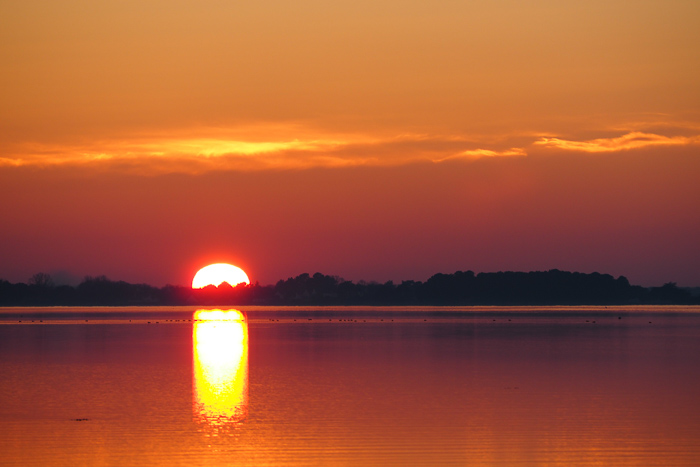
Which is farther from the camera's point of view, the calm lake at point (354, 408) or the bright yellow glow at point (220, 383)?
the bright yellow glow at point (220, 383)

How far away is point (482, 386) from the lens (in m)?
27.2

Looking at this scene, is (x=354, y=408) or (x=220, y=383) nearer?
(x=354, y=408)

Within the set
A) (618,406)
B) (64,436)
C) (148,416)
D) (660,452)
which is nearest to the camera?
(660,452)

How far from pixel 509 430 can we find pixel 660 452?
329 cm

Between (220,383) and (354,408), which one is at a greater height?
(220,383)

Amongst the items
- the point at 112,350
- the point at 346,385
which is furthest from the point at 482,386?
the point at 112,350

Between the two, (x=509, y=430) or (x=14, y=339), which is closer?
(x=509, y=430)

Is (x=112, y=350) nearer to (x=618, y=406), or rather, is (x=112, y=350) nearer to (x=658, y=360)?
(x=658, y=360)

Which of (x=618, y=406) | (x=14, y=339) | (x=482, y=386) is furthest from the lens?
(x=14, y=339)

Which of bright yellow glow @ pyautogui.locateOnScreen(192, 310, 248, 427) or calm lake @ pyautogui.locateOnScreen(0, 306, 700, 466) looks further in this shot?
bright yellow glow @ pyautogui.locateOnScreen(192, 310, 248, 427)

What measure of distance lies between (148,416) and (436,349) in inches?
968

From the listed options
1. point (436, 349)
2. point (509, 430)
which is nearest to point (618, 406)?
point (509, 430)

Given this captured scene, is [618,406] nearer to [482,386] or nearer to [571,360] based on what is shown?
[482,386]

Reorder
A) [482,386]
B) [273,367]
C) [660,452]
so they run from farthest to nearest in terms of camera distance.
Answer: [273,367] → [482,386] → [660,452]
